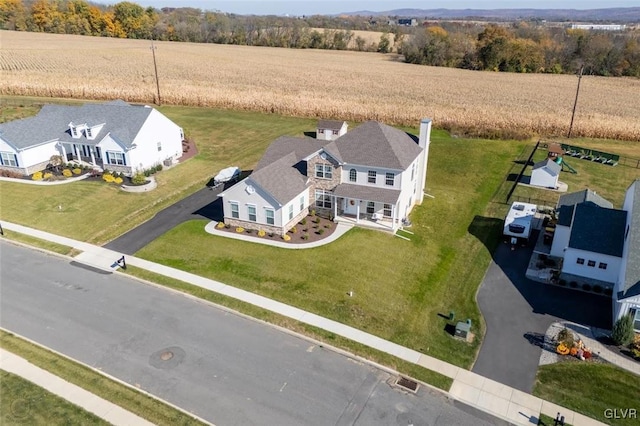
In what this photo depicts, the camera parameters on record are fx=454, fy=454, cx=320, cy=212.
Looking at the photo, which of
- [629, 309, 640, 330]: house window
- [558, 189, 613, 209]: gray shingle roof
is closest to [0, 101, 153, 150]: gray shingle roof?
[558, 189, 613, 209]: gray shingle roof

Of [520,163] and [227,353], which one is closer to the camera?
[227,353]

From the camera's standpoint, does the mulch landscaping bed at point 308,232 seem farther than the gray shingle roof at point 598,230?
Yes

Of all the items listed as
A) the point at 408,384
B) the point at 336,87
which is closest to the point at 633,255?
the point at 408,384

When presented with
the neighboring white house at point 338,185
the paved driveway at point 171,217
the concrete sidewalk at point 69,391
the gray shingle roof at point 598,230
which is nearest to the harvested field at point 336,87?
the neighboring white house at point 338,185

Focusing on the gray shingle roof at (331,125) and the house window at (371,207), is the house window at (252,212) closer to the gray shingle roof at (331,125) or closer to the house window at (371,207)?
the house window at (371,207)

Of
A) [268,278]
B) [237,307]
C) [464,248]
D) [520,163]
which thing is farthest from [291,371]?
[520,163]

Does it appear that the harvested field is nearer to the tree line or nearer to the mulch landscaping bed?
the tree line

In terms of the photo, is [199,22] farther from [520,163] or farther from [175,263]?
[175,263]
